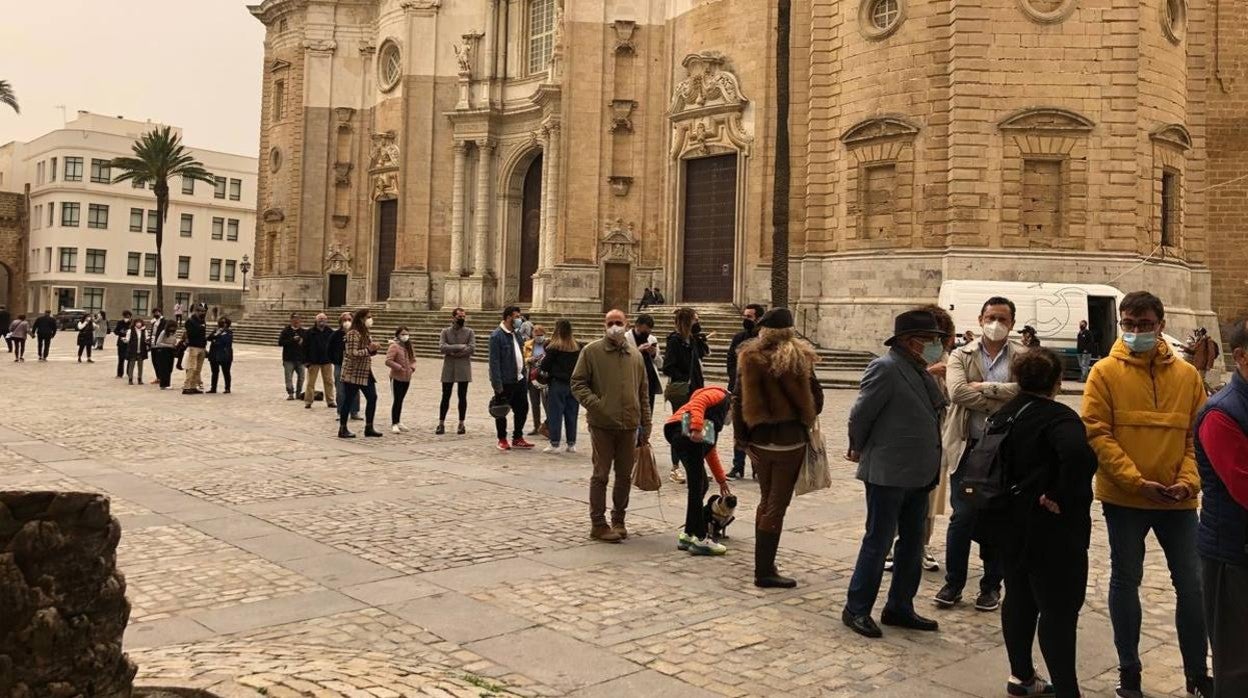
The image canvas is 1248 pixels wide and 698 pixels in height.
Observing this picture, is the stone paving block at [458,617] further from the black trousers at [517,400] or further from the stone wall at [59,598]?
the black trousers at [517,400]

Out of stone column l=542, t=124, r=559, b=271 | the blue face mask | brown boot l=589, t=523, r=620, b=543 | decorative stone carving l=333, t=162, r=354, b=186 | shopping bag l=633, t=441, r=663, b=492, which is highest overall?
decorative stone carving l=333, t=162, r=354, b=186

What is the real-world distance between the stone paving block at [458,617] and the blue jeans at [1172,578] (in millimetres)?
2989

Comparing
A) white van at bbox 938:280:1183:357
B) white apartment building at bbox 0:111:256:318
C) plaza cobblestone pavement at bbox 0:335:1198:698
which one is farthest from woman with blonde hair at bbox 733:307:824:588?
white apartment building at bbox 0:111:256:318

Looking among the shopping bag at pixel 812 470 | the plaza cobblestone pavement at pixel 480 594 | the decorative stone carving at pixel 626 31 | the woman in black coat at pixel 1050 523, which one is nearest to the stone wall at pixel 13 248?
the decorative stone carving at pixel 626 31

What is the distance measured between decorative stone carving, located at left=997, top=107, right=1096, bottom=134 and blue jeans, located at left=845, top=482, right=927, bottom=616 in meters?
22.4

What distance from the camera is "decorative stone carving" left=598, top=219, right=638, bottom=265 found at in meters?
35.7

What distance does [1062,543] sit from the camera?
15.0ft

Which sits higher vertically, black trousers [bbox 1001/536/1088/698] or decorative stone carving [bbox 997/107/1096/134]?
decorative stone carving [bbox 997/107/1096/134]

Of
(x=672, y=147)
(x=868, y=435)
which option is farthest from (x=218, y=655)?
(x=672, y=147)

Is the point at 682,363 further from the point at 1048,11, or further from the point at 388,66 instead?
the point at 388,66

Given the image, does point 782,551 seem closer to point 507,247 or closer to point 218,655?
point 218,655

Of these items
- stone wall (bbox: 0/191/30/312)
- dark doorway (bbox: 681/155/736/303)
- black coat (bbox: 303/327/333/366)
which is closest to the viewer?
black coat (bbox: 303/327/333/366)

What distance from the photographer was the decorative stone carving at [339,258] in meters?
48.1

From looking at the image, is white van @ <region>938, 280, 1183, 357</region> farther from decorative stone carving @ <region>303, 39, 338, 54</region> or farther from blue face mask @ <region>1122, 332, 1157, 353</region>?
decorative stone carving @ <region>303, 39, 338, 54</region>
